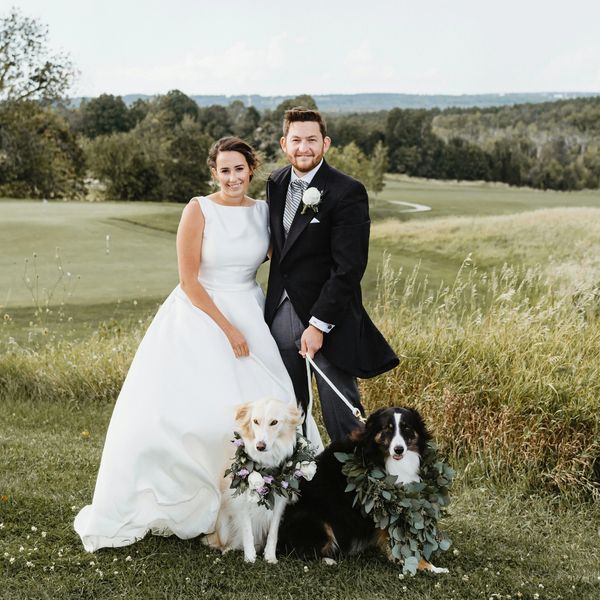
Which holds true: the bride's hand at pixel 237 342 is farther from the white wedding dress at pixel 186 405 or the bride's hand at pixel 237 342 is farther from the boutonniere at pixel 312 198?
the boutonniere at pixel 312 198

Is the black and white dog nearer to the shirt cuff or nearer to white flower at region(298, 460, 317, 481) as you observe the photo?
white flower at region(298, 460, 317, 481)

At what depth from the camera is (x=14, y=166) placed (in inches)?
591

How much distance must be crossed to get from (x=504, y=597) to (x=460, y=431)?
1735mm

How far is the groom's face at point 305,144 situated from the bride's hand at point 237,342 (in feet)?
2.63

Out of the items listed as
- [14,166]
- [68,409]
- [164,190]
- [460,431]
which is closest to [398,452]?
[460,431]

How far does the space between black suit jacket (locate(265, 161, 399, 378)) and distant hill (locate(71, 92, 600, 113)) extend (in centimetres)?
1211

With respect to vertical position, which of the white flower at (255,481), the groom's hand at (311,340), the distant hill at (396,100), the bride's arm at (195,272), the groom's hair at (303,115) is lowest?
the white flower at (255,481)

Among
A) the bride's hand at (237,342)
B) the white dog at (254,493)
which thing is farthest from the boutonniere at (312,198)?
the white dog at (254,493)

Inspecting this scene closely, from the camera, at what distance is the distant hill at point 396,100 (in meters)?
15.0

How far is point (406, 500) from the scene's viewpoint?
119 inches

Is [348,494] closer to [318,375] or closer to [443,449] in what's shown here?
[318,375]

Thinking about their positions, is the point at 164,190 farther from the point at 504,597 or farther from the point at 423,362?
the point at 504,597

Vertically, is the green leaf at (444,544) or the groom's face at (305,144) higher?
the groom's face at (305,144)

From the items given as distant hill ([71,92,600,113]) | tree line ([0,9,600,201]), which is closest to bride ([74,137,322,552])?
tree line ([0,9,600,201])
